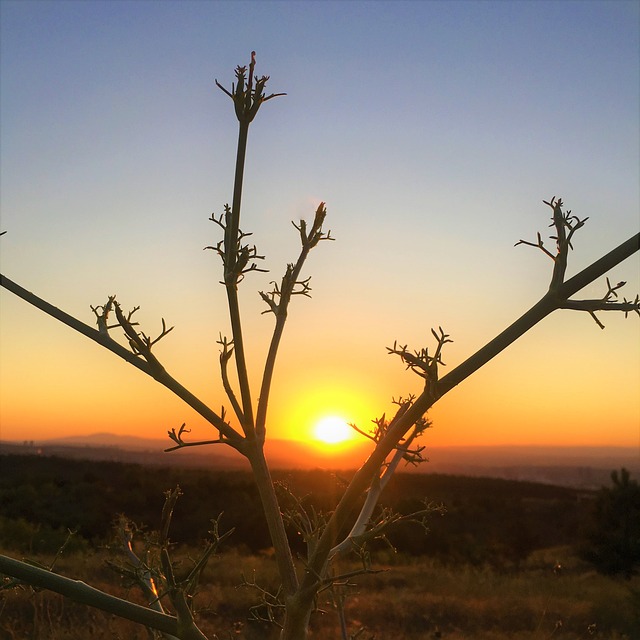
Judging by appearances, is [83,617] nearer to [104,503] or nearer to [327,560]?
[327,560]

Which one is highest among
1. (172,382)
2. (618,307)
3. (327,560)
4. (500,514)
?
(618,307)

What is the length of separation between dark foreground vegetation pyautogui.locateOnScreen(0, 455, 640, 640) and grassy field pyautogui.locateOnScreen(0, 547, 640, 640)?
0.05 m

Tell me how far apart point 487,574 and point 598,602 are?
703cm

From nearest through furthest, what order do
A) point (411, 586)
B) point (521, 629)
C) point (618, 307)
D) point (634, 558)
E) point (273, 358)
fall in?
point (618, 307) → point (273, 358) → point (521, 629) → point (411, 586) → point (634, 558)

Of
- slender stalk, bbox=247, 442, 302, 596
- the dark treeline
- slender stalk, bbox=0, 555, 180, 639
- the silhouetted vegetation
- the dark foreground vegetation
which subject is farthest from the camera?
the dark treeline

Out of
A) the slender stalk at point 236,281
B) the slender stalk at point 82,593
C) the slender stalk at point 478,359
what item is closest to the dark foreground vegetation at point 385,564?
the slender stalk at point 82,593

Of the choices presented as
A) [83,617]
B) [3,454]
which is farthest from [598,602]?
[3,454]

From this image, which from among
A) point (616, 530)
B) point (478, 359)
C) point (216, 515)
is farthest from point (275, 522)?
point (216, 515)

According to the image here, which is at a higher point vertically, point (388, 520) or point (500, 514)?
point (388, 520)

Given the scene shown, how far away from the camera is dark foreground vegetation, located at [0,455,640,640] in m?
10.9

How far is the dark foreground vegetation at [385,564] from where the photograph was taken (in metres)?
10.9

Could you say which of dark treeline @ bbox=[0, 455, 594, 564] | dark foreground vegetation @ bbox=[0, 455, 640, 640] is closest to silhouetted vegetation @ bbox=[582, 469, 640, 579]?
dark foreground vegetation @ bbox=[0, 455, 640, 640]

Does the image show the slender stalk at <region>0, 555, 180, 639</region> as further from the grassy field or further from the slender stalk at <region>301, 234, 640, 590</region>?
the grassy field

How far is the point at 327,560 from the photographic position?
6.33 feet
